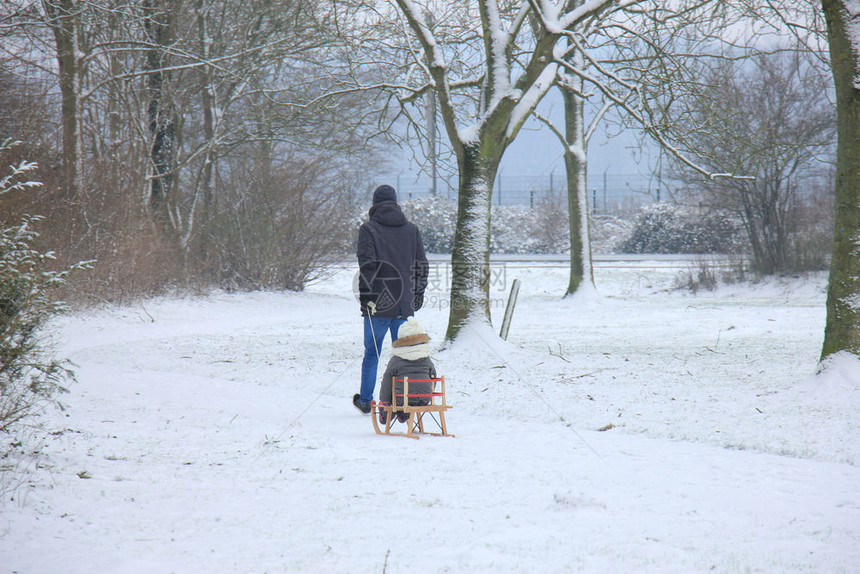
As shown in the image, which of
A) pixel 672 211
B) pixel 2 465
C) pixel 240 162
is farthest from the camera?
pixel 672 211

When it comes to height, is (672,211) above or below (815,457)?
above

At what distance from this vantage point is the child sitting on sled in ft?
20.3

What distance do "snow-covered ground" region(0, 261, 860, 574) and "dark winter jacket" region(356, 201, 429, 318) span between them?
1.19m

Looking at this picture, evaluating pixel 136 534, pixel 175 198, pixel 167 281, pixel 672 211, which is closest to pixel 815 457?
pixel 136 534

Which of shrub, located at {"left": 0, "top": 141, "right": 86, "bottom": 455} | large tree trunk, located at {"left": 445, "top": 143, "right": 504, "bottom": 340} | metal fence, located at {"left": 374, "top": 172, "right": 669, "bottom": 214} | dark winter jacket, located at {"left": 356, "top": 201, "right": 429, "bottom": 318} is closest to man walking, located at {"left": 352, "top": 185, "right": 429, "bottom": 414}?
dark winter jacket, located at {"left": 356, "top": 201, "right": 429, "bottom": 318}

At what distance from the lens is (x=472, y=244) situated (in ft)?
35.0

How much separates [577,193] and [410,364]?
51.3 feet

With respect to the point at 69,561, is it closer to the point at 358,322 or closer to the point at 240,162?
the point at 358,322

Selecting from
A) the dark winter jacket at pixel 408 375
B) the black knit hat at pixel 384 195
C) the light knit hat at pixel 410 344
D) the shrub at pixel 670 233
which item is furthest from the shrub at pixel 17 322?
the shrub at pixel 670 233

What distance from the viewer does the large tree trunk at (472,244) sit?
10.7m

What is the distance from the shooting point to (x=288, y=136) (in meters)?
21.3

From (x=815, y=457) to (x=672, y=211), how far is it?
1130 inches

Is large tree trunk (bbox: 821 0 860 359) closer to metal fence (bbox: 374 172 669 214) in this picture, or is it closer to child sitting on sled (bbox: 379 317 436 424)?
child sitting on sled (bbox: 379 317 436 424)

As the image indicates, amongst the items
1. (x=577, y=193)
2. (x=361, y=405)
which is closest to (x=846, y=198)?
(x=361, y=405)
